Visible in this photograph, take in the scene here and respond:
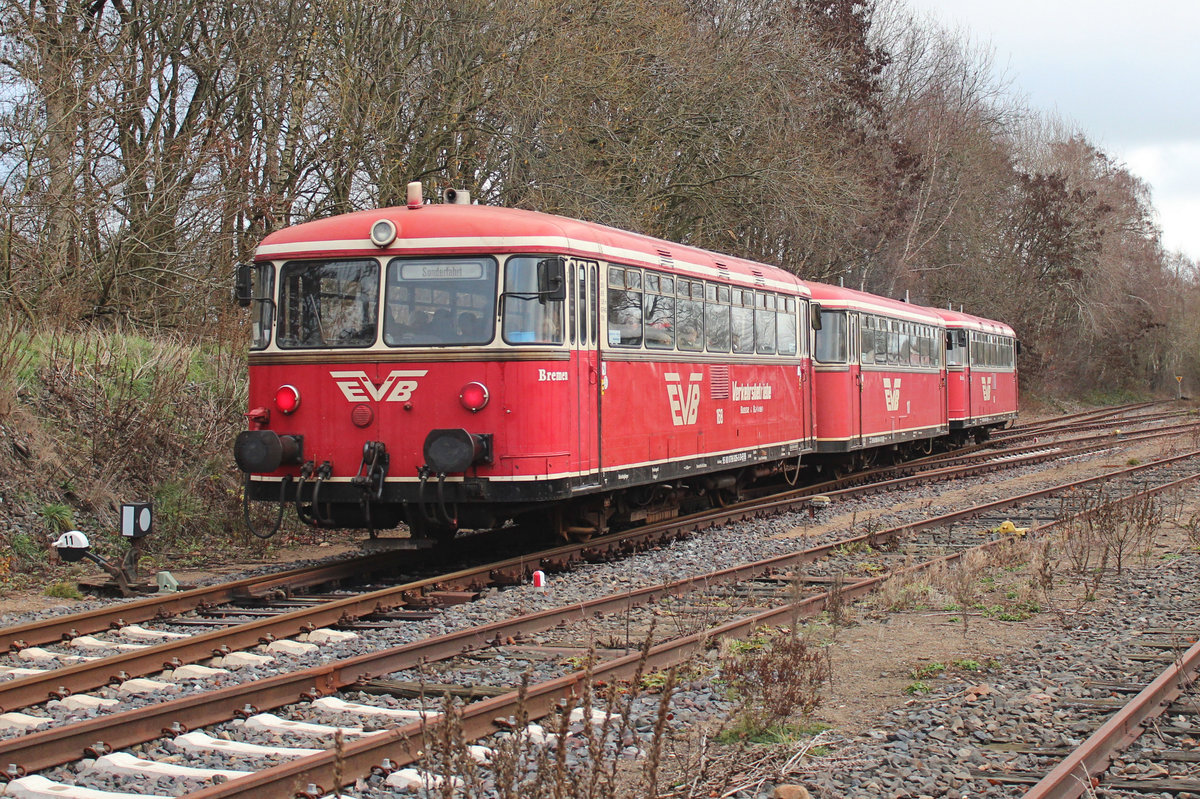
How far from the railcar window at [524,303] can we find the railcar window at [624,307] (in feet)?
A: 3.83

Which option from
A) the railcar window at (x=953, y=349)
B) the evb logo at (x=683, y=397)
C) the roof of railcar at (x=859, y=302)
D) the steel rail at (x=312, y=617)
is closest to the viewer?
the steel rail at (x=312, y=617)

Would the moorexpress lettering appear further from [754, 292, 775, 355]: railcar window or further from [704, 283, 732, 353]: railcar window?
[704, 283, 732, 353]: railcar window

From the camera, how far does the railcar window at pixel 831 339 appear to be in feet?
61.7

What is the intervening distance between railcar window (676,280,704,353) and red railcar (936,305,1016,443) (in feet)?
45.2

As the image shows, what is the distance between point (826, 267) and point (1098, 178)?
3499cm

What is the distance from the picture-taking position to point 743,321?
580 inches

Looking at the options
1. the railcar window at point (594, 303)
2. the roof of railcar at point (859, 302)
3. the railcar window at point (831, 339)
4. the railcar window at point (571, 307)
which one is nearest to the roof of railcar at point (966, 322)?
the roof of railcar at point (859, 302)

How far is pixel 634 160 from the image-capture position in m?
22.3

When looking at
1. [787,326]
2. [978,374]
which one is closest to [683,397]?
[787,326]

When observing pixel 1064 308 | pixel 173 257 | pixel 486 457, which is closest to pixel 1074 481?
pixel 486 457

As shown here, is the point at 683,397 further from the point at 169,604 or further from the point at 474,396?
the point at 169,604

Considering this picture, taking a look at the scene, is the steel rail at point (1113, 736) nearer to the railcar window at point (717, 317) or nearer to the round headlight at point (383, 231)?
the round headlight at point (383, 231)

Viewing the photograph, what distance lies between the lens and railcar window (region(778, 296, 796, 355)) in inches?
637

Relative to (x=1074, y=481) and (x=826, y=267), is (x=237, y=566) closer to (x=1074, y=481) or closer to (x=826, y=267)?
(x=1074, y=481)
